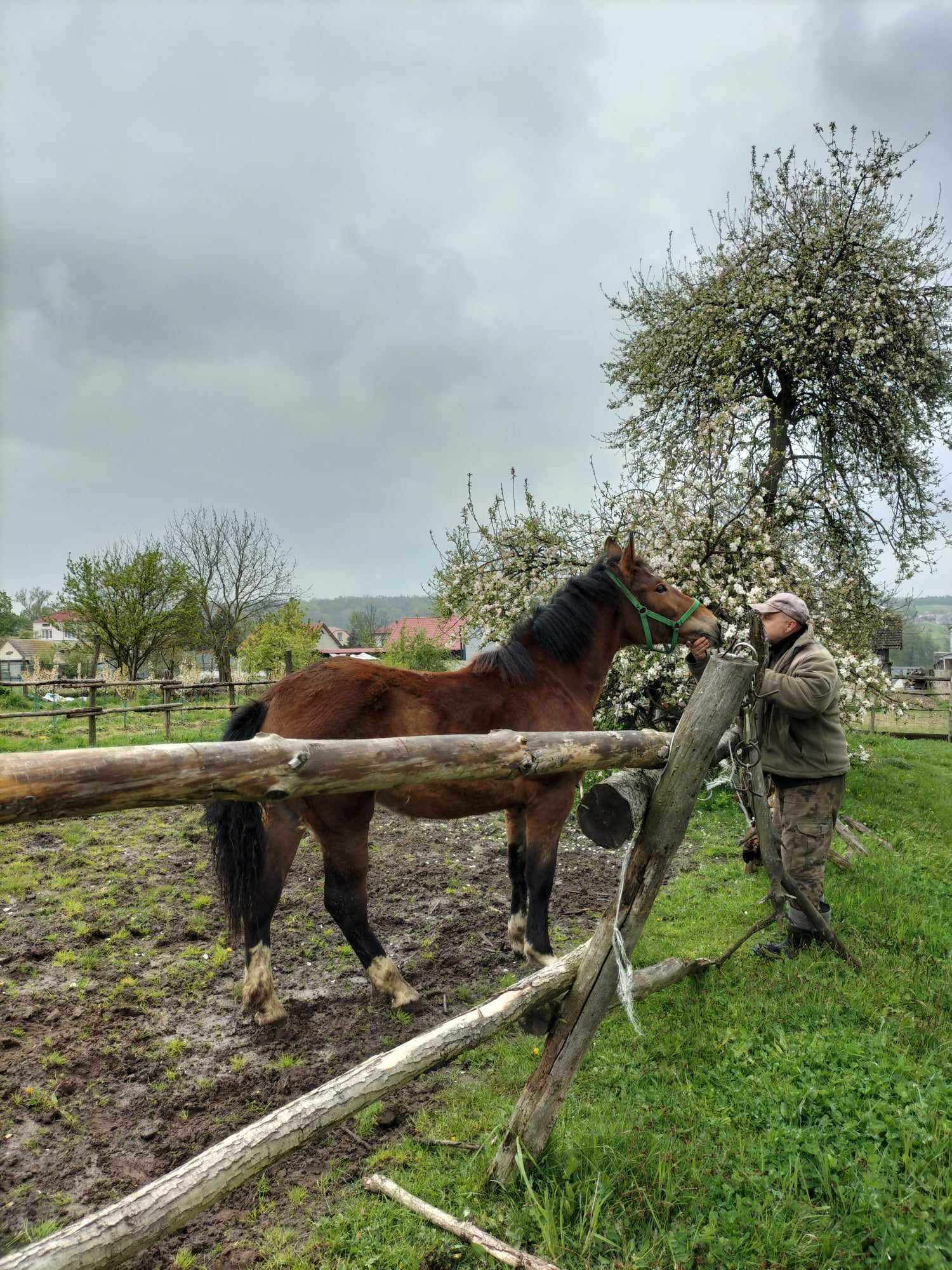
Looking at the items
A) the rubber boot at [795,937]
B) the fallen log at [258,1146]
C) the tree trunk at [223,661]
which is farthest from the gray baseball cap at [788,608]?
the tree trunk at [223,661]

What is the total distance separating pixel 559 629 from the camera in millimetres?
4820

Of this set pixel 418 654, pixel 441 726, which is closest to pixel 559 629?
pixel 441 726

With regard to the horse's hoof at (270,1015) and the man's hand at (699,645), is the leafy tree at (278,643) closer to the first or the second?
the man's hand at (699,645)

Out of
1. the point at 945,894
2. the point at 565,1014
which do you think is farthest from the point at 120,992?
the point at 945,894

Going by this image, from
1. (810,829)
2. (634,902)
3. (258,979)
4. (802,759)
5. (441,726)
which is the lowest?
(258,979)

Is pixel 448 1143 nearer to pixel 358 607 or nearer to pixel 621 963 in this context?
pixel 621 963

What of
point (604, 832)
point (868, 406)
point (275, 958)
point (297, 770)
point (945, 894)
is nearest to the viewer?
point (297, 770)

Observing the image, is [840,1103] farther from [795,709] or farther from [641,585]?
[641,585]

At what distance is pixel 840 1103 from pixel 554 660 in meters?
2.77

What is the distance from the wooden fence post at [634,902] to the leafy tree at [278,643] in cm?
2852

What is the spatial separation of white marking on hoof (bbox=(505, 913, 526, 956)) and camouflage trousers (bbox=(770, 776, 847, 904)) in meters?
1.83

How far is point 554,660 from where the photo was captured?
480 cm

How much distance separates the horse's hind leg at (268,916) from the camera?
155 inches

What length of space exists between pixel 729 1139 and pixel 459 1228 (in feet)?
3.63
